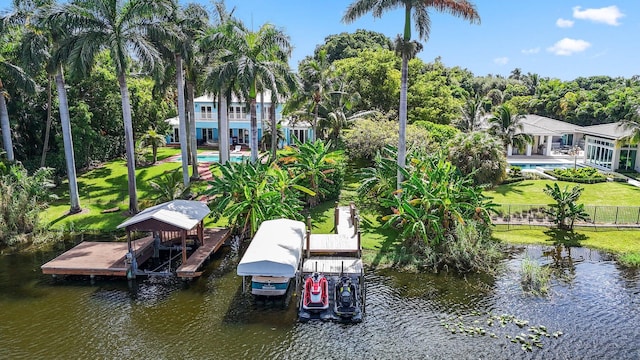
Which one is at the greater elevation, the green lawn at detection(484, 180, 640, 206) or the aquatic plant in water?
the green lawn at detection(484, 180, 640, 206)

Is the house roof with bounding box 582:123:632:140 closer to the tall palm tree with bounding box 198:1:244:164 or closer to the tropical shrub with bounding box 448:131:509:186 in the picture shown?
the tropical shrub with bounding box 448:131:509:186

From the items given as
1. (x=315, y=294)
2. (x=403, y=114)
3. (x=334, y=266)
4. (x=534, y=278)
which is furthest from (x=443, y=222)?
(x=315, y=294)

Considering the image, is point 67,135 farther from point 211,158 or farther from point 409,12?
point 409,12

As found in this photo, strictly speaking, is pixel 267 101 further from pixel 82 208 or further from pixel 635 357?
pixel 635 357

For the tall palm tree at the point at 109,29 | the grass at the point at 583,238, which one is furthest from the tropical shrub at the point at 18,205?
the grass at the point at 583,238

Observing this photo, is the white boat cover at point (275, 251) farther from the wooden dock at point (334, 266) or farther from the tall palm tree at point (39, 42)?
the tall palm tree at point (39, 42)

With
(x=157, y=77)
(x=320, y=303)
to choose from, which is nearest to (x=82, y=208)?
(x=157, y=77)

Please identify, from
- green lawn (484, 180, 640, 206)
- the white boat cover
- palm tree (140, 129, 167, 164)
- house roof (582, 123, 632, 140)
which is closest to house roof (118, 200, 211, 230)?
the white boat cover
